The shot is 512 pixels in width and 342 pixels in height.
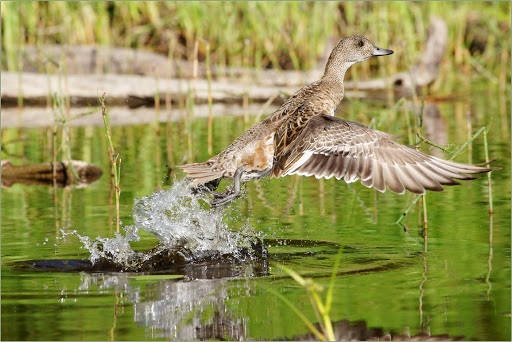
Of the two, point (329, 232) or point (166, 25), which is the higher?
point (166, 25)

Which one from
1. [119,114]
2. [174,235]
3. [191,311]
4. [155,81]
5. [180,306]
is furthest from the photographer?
[119,114]

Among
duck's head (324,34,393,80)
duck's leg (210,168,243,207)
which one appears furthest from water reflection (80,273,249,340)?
duck's head (324,34,393,80)

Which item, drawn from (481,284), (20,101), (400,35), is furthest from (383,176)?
(400,35)

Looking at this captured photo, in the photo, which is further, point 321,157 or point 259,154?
point 259,154

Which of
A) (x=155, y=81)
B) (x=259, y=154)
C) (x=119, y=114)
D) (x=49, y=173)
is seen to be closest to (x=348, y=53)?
(x=259, y=154)

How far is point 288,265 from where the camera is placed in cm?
663

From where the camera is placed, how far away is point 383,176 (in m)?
6.58

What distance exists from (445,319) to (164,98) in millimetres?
10168

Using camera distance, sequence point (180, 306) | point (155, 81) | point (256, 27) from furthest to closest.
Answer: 1. point (256, 27)
2. point (155, 81)
3. point (180, 306)

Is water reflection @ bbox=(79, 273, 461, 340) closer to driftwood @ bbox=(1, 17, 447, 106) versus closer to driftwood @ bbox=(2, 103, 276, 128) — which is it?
driftwood @ bbox=(2, 103, 276, 128)

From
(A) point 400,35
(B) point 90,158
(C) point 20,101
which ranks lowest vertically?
(B) point 90,158

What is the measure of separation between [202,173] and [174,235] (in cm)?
46

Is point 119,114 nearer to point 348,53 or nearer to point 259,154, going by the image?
point 348,53

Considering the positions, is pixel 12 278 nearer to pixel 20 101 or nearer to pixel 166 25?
pixel 20 101
